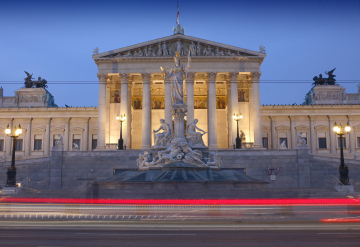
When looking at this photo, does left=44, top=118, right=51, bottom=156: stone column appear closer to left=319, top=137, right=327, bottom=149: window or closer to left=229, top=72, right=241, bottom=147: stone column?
left=229, top=72, right=241, bottom=147: stone column

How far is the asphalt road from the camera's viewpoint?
12195 millimetres

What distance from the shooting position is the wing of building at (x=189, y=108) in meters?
58.1

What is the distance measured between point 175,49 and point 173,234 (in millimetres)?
47696

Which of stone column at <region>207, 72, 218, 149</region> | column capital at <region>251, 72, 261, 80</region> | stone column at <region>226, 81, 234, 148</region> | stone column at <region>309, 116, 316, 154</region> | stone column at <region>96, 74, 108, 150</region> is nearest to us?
stone column at <region>207, 72, 218, 149</region>

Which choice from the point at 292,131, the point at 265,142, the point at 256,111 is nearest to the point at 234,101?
the point at 256,111

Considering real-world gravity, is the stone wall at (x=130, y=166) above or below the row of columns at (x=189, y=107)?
below

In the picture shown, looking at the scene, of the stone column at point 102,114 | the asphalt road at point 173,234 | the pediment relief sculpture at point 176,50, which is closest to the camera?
the asphalt road at point 173,234

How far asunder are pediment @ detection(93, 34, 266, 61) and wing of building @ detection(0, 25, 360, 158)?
0.14 meters

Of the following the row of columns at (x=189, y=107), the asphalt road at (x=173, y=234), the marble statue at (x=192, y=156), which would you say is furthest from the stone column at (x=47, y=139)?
the asphalt road at (x=173, y=234)

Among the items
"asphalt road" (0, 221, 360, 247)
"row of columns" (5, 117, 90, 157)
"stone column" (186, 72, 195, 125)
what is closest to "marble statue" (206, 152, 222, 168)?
"asphalt road" (0, 221, 360, 247)

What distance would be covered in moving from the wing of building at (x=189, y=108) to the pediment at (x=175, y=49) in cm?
14

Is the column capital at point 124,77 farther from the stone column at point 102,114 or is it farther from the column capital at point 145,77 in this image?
the stone column at point 102,114

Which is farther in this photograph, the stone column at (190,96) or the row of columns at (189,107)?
the stone column at (190,96)

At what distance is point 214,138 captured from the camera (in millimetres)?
56625
